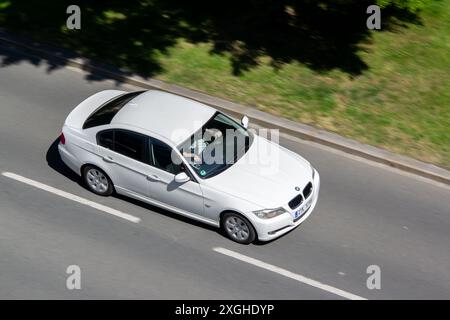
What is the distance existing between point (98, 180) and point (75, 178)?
73 cm

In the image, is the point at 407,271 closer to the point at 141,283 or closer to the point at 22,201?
the point at 141,283

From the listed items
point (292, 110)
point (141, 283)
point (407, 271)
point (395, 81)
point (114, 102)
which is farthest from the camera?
point (395, 81)

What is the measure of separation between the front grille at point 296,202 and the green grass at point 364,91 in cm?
313

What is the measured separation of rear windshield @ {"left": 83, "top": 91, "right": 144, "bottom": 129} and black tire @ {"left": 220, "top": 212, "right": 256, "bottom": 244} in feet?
8.78

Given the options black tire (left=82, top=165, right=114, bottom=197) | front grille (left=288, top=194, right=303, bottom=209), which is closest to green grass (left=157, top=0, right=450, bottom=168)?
front grille (left=288, top=194, right=303, bottom=209)

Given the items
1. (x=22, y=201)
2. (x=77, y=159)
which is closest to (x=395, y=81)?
(x=77, y=159)

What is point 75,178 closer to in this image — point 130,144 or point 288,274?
point 130,144

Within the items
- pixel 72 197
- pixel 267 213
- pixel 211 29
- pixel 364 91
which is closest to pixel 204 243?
pixel 267 213

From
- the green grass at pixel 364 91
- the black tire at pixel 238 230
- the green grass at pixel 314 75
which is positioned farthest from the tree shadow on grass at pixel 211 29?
the black tire at pixel 238 230

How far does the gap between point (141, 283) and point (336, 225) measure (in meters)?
3.68

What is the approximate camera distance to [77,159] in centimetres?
1225

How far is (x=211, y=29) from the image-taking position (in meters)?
16.6

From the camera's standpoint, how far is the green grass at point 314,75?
14.5 metres

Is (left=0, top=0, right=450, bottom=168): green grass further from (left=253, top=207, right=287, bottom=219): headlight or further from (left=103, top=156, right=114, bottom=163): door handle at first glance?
(left=103, top=156, right=114, bottom=163): door handle
